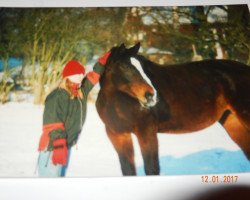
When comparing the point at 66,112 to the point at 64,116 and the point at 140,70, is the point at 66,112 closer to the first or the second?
the point at 64,116

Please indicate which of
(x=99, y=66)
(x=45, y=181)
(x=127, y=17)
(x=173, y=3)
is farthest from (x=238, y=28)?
(x=45, y=181)

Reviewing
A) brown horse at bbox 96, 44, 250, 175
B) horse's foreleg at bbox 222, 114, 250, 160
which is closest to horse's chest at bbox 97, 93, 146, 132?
brown horse at bbox 96, 44, 250, 175

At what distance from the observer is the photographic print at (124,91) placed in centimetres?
78

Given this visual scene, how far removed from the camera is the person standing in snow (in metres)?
0.77

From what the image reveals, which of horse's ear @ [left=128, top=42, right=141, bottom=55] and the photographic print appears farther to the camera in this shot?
horse's ear @ [left=128, top=42, right=141, bottom=55]

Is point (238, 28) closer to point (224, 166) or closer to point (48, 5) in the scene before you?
point (224, 166)

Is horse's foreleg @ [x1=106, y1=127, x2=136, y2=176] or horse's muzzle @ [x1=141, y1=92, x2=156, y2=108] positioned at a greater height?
horse's muzzle @ [x1=141, y1=92, x2=156, y2=108]

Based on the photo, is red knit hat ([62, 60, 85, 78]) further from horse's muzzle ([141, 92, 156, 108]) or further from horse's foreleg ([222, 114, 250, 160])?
horse's foreleg ([222, 114, 250, 160])

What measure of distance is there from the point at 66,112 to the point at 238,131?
44cm

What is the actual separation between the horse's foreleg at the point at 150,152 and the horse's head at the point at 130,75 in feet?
0.28

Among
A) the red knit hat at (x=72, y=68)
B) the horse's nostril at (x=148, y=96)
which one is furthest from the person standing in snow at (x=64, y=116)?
the horse's nostril at (x=148, y=96)

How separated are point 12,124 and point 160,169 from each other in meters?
0.39

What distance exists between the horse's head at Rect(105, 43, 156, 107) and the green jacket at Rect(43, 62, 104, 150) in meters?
0.07

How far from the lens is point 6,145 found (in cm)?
79
